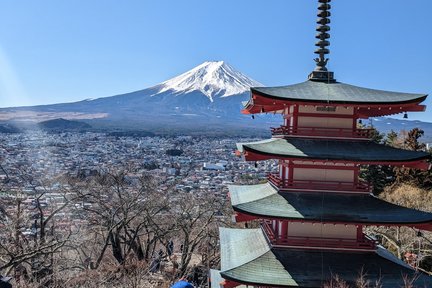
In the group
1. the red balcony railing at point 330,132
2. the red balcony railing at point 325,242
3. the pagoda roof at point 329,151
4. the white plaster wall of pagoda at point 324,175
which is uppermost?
Result: the red balcony railing at point 330,132

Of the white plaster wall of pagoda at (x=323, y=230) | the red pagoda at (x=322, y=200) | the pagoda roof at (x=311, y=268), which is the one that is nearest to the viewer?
the pagoda roof at (x=311, y=268)

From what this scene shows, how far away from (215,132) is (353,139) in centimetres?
10826

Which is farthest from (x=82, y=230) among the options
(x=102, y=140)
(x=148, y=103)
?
(x=148, y=103)

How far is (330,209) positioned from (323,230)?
2.17ft

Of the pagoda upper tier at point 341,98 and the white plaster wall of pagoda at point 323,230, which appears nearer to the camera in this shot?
the pagoda upper tier at point 341,98

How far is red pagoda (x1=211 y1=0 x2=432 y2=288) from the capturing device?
33.4 ft

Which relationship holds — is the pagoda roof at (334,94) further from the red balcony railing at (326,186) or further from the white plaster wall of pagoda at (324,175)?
the red balcony railing at (326,186)

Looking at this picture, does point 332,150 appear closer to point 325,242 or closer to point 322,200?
point 322,200

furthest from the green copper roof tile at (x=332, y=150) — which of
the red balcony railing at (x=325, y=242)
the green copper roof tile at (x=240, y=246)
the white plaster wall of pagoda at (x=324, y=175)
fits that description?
the green copper roof tile at (x=240, y=246)

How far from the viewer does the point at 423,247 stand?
22703 millimetres

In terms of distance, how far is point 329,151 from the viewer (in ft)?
35.3

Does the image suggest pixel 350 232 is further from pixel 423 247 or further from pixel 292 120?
pixel 423 247

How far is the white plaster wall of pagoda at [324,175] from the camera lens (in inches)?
440

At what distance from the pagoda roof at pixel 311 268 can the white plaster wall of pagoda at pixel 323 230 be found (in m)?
0.37
